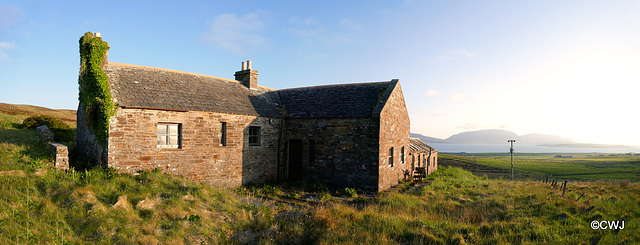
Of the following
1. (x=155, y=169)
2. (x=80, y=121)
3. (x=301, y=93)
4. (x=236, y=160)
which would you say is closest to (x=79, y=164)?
(x=155, y=169)

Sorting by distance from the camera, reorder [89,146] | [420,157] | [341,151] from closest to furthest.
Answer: [89,146]
[341,151]
[420,157]

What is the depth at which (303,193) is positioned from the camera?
581 inches

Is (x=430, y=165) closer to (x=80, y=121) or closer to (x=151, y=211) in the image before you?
(x=151, y=211)

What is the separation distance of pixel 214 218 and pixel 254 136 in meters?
7.89

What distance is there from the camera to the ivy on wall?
1161cm

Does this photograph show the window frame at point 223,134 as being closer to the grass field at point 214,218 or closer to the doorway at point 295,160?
the grass field at point 214,218

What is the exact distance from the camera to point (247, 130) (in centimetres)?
1581

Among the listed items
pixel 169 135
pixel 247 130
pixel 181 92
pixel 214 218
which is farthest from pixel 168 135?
pixel 214 218

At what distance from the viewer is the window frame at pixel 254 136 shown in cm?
1614

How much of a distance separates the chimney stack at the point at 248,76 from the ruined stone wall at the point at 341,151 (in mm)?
4189

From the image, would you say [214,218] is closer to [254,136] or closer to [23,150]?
[254,136]

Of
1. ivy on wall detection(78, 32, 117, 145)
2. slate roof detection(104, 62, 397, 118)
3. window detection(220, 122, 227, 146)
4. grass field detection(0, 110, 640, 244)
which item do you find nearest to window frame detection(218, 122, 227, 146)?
window detection(220, 122, 227, 146)

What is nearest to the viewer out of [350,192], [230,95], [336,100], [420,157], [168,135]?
[168,135]

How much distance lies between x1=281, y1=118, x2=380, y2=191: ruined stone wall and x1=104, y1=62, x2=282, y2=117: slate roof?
2653mm
